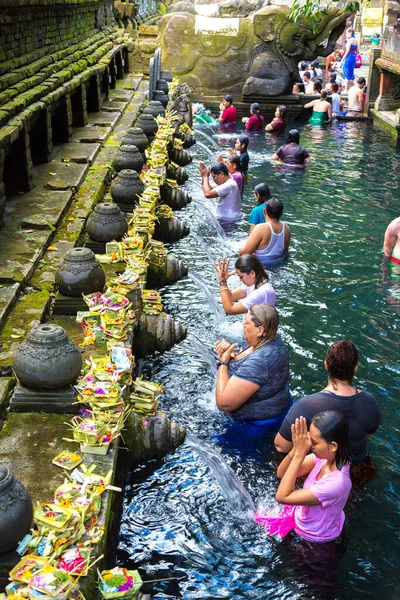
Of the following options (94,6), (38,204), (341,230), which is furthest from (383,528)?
(94,6)

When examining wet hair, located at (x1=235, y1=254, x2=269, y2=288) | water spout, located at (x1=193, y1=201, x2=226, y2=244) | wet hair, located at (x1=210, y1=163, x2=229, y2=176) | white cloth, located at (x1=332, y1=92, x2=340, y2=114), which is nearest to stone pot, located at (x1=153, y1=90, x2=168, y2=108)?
water spout, located at (x1=193, y1=201, x2=226, y2=244)

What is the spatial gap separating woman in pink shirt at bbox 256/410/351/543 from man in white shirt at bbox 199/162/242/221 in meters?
6.99

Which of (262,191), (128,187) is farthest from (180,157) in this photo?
(128,187)

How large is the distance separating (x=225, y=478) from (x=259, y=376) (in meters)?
0.83

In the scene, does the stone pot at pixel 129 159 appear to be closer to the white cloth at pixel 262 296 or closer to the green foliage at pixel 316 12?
the green foliage at pixel 316 12

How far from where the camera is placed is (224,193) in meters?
11.4

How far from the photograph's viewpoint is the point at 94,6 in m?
18.6

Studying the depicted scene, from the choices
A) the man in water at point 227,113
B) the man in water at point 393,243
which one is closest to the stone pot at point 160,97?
the man in water at point 227,113

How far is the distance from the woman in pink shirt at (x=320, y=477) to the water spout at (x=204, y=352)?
268cm

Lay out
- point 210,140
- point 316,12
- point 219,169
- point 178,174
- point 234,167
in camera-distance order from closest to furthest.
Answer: point 316,12 → point 219,169 → point 234,167 → point 178,174 → point 210,140

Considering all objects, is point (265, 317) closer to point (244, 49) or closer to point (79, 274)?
point (79, 274)

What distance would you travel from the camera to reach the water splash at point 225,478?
5312 mm

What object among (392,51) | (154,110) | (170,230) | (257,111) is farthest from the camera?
(392,51)

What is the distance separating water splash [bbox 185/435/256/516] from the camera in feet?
17.4
